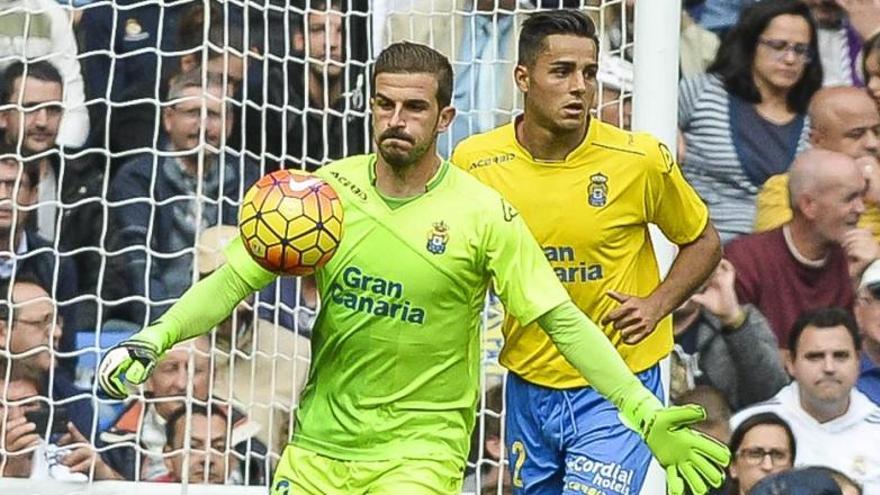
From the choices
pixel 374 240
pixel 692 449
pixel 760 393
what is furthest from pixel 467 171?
pixel 760 393

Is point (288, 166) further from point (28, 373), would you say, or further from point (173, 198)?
point (28, 373)

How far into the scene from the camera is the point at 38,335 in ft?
24.4

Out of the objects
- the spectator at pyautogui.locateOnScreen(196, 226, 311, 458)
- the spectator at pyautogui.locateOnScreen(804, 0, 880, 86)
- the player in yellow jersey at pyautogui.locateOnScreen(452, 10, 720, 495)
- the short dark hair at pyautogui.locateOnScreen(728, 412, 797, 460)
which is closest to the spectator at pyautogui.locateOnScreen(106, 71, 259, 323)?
the spectator at pyautogui.locateOnScreen(196, 226, 311, 458)

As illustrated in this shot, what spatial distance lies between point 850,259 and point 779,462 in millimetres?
837

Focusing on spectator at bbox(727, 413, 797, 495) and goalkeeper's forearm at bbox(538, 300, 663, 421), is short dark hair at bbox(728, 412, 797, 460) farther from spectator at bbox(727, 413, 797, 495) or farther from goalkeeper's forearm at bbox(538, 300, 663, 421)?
goalkeeper's forearm at bbox(538, 300, 663, 421)

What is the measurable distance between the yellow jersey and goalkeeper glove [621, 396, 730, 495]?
797mm

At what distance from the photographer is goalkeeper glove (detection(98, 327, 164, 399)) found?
4.66 meters

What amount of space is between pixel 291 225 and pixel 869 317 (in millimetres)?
3445

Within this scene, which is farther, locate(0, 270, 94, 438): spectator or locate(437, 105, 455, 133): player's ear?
locate(0, 270, 94, 438): spectator

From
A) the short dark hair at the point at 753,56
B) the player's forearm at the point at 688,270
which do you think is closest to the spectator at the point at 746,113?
the short dark hair at the point at 753,56

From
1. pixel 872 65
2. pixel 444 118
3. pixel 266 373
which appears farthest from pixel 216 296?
pixel 872 65

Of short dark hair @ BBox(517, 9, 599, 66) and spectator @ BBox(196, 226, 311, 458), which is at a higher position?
short dark hair @ BBox(517, 9, 599, 66)

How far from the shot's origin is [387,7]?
7328 mm

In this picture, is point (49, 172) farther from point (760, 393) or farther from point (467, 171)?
point (760, 393)
